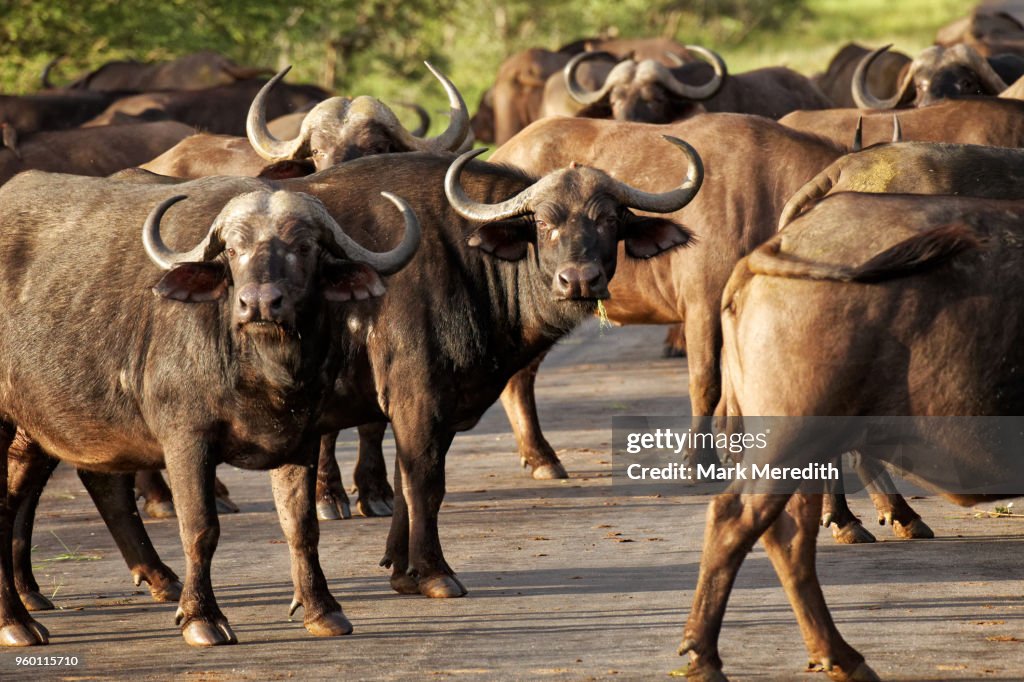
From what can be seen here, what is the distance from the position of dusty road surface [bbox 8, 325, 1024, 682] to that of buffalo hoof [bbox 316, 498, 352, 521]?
0.18 meters

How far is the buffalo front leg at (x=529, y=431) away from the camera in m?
11.1

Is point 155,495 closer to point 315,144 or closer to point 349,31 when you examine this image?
point 315,144

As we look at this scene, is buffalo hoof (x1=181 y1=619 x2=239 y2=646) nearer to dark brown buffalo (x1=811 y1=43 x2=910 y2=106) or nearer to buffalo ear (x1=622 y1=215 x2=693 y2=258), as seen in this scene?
buffalo ear (x1=622 y1=215 x2=693 y2=258)

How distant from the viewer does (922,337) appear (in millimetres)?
6348

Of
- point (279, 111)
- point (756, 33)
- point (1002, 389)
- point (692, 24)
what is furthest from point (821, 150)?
point (756, 33)

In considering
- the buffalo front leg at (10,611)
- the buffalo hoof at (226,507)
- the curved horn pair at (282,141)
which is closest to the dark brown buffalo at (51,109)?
the curved horn pair at (282,141)

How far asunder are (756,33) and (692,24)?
468cm

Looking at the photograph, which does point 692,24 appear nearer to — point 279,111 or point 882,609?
point 279,111

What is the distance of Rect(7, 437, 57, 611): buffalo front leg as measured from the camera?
8203mm

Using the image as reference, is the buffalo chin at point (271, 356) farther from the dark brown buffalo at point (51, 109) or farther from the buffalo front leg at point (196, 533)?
the dark brown buffalo at point (51, 109)

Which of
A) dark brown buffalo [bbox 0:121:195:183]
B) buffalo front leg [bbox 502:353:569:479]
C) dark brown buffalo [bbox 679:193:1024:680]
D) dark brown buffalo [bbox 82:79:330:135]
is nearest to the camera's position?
dark brown buffalo [bbox 679:193:1024:680]

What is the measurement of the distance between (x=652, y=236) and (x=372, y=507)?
2595 mm

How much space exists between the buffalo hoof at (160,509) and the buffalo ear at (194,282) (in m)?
3.26

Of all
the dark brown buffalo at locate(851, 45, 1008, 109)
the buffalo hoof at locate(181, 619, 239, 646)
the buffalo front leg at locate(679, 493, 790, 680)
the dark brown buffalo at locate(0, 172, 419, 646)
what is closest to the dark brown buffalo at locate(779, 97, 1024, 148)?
the dark brown buffalo at locate(851, 45, 1008, 109)
